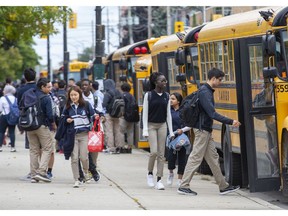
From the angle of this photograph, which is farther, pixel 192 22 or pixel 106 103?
pixel 192 22

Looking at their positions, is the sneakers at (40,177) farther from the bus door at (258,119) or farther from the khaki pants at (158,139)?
the bus door at (258,119)

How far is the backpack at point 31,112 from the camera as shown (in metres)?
17.0

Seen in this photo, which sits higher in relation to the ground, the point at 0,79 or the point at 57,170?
the point at 0,79

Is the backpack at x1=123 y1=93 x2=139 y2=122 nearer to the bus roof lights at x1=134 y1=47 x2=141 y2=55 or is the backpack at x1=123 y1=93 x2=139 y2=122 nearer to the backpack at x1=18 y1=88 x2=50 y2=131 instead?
the bus roof lights at x1=134 y1=47 x2=141 y2=55

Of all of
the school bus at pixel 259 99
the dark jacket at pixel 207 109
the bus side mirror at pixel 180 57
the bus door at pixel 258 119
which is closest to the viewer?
the school bus at pixel 259 99

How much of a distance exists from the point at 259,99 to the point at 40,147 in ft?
15.6

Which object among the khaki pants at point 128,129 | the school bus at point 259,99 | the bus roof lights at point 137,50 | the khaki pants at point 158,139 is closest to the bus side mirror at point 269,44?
the school bus at point 259,99

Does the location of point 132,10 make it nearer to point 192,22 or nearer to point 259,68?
point 192,22

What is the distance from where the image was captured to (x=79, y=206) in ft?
44.0

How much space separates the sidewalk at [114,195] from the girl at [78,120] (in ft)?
1.51

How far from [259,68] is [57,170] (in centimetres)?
658

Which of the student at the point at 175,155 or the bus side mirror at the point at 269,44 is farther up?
the bus side mirror at the point at 269,44

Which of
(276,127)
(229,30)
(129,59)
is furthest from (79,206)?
(129,59)
